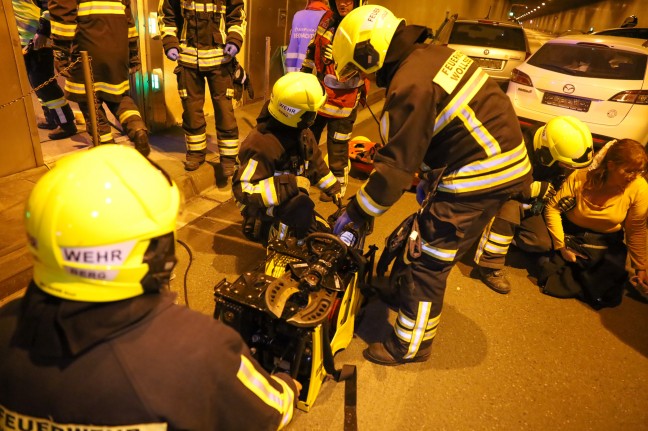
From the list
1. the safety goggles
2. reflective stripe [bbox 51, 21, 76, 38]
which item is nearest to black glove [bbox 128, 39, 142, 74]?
reflective stripe [bbox 51, 21, 76, 38]

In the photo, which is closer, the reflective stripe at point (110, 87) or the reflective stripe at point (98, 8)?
the reflective stripe at point (98, 8)

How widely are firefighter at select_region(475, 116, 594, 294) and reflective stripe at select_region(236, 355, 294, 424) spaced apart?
2.59 m

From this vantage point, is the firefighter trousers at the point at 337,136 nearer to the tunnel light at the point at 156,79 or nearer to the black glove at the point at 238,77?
the black glove at the point at 238,77

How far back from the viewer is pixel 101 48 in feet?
13.3

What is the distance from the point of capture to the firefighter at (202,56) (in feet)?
14.4

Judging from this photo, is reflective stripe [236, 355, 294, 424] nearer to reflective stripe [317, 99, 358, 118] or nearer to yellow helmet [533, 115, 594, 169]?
yellow helmet [533, 115, 594, 169]

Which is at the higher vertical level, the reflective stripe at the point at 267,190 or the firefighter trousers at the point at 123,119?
the reflective stripe at the point at 267,190

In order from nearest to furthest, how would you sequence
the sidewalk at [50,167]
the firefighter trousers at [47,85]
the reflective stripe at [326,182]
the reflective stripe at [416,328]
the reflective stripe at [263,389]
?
the reflective stripe at [263,389]
the reflective stripe at [416,328]
the sidewalk at [50,167]
the reflective stripe at [326,182]
the firefighter trousers at [47,85]

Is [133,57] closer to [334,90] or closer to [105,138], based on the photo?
[105,138]

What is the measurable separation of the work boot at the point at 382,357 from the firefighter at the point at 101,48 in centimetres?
289

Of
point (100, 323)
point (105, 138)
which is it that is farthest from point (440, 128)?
point (105, 138)

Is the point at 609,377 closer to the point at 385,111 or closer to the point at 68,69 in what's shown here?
the point at 385,111

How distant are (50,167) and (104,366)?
154 inches

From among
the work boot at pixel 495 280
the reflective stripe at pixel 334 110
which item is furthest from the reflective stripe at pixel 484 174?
the reflective stripe at pixel 334 110
